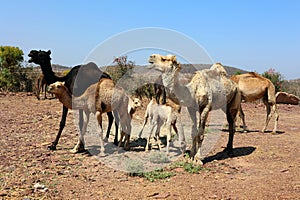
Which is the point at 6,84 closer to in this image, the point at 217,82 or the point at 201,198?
the point at 217,82

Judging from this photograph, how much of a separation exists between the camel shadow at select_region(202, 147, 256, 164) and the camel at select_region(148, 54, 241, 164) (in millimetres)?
131

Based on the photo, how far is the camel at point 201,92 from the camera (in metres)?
6.28

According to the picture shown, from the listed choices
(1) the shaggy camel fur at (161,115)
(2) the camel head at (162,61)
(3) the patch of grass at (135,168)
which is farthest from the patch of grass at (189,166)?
(2) the camel head at (162,61)

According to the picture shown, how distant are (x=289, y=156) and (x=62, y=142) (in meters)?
5.86

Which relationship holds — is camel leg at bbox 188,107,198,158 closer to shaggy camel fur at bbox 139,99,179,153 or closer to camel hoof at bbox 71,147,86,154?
shaggy camel fur at bbox 139,99,179,153

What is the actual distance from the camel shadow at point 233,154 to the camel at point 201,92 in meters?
0.13

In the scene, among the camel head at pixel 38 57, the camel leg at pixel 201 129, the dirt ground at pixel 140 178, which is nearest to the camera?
the dirt ground at pixel 140 178

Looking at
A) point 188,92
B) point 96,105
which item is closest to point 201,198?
point 188,92

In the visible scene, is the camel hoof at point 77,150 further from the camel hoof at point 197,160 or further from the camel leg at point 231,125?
the camel leg at point 231,125

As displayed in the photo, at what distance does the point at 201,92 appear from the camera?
6.93m

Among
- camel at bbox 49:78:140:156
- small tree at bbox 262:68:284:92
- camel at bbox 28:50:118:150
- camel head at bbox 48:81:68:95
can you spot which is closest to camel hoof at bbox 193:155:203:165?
camel at bbox 49:78:140:156

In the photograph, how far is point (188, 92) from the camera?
672 centimetres

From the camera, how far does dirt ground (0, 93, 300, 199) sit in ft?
17.9

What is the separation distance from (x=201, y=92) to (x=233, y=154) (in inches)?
83.2
